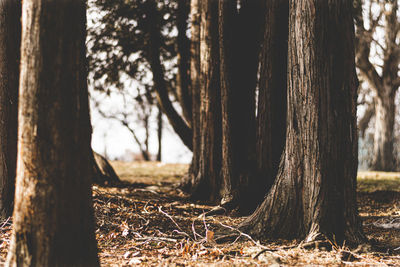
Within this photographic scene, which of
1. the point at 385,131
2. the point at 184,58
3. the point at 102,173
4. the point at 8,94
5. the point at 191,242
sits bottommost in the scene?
the point at 191,242

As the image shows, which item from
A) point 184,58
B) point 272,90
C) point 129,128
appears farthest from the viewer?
point 129,128

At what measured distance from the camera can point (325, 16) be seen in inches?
148

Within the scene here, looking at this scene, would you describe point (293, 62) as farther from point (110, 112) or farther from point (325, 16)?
point (110, 112)

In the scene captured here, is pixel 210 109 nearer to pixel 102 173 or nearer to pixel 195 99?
pixel 195 99

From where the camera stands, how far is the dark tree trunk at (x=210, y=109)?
6.32m

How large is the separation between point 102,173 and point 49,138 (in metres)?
5.95

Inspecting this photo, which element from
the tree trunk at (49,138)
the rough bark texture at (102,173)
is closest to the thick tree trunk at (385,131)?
the rough bark texture at (102,173)

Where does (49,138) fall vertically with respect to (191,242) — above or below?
above

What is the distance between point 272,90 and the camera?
5.26 meters

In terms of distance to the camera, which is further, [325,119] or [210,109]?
[210,109]

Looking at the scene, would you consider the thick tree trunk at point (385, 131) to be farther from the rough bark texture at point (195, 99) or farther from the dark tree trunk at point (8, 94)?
the dark tree trunk at point (8, 94)

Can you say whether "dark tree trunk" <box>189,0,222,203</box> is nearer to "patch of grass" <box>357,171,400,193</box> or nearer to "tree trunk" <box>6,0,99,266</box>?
"patch of grass" <box>357,171,400,193</box>

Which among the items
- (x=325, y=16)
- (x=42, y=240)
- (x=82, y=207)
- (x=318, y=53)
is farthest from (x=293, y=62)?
(x=42, y=240)

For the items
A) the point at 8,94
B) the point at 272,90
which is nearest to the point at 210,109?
the point at 272,90
